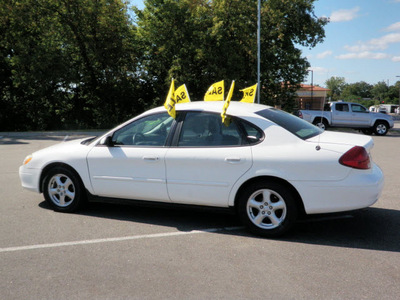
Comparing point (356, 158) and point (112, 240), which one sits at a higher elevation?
point (356, 158)

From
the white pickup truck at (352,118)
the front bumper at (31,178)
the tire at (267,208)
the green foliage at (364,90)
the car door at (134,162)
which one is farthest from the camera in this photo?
the green foliage at (364,90)

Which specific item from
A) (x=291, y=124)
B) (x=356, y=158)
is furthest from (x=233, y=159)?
(x=356, y=158)

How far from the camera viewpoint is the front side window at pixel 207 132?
4566 mm

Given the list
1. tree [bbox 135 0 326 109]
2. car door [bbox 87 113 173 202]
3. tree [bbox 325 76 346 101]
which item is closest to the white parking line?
car door [bbox 87 113 173 202]

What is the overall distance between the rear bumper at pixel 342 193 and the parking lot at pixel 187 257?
225 mm

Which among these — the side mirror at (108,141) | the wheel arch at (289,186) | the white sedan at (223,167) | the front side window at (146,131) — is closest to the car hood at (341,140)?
the white sedan at (223,167)

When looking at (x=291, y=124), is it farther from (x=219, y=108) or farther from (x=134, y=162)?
(x=134, y=162)

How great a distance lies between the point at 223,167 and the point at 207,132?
0.52 m

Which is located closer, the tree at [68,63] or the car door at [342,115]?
A: the car door at [342,115]

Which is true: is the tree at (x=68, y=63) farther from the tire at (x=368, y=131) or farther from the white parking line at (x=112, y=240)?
the white parking line at (x=112, y=240)

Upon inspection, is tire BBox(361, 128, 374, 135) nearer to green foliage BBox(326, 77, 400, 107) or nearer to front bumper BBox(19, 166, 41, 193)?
front bumper BBox(19, 166, 41, 193)

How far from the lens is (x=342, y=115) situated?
21.4 meters

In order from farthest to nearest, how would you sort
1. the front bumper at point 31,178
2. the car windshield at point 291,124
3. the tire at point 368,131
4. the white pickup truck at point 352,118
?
the tire at point 368,131, the white pickup truck at point 352,118, the front bumper at point 31,178, the car windshield at point 291,124

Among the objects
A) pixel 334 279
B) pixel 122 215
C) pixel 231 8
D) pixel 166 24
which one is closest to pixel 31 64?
pixel 166 24
